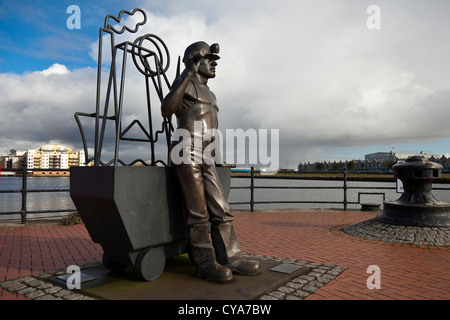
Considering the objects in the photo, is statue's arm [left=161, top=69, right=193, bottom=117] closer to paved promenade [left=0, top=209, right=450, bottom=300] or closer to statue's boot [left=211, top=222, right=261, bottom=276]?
statue's boot [left=211, top=222, right=261, bottom=276]

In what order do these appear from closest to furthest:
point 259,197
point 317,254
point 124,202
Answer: point 124,202, point 317,254, point 259,197

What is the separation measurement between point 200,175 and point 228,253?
2.57 ft

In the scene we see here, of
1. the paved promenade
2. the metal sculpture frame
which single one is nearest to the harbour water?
the paved promenade

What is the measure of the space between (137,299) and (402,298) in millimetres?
2096

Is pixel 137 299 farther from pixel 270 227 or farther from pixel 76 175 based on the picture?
pixel 270 227

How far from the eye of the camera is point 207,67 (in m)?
3.16

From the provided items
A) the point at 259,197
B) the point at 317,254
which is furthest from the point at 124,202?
the point at 259,197

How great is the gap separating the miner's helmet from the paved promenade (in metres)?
2.29

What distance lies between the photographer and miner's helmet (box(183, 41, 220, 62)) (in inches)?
119

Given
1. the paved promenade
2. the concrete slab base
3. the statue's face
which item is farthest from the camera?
the statue's face

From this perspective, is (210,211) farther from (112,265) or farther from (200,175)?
(112,265)

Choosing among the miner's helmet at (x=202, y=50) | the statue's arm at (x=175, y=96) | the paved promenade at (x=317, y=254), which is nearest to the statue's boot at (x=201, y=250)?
the paved promenade at (x=317, y=254)

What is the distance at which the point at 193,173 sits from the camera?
2871 millimetres
